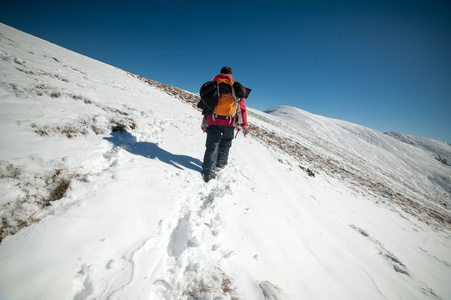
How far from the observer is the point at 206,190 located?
402 cm

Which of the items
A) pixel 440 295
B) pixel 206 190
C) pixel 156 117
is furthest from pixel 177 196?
pixel 440 295

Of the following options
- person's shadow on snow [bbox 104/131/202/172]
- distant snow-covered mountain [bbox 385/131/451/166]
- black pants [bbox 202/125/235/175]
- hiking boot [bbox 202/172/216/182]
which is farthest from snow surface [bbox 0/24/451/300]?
distant snow-covered mountain [bbox 385/131/451/166]

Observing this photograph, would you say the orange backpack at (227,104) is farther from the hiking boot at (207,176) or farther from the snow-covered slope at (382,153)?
the snow-covered slope at (382,153)

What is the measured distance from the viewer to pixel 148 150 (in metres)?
4.62

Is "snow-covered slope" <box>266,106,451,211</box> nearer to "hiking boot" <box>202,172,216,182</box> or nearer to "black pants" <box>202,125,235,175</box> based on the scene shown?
"black pants" <box>202,125,235,175</box>

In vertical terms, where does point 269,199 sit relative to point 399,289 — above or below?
above

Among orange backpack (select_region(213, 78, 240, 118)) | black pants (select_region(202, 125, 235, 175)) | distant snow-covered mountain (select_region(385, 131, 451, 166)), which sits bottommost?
black pants (select_region(202, 125, 235, 175))

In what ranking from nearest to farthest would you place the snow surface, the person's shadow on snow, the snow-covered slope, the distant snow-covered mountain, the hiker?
the snow surface < the hiker < the person's shadow on snow < the snow-covered slope < the distant snow-covered mountain

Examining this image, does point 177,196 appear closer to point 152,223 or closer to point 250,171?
point 152,223

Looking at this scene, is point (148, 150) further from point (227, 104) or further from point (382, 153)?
point (382, 153)

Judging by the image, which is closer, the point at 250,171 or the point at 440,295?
the point at 440,295

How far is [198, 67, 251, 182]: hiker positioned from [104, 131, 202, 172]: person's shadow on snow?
67cm

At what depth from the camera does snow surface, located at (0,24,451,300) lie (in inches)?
73.5

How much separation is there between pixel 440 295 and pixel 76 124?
29.9 ft
